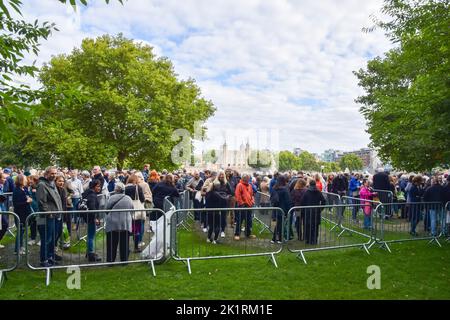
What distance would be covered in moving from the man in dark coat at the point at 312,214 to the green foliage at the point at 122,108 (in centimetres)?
1723

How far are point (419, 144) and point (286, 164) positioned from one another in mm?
160887

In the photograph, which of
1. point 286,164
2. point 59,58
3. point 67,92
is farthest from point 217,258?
point 286,164

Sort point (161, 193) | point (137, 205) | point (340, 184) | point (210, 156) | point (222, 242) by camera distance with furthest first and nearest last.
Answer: point (210, 156), point (340, 184), point (161, 193), point (222, 242), point (137, 205)

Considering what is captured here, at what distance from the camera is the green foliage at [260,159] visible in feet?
381

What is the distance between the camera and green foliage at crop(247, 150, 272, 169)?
11612cm

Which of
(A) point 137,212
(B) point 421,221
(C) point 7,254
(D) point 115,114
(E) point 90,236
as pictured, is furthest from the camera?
(D) point 115,114

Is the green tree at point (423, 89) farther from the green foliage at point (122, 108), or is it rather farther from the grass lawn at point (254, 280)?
the green foliage at point (122, 108)

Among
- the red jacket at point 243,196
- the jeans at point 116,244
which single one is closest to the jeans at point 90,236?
the jeans at point 116,244

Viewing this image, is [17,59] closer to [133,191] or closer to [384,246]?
[133,191]

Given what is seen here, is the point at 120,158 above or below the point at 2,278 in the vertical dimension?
above

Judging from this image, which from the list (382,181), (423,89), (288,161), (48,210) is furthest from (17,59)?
(288,161)

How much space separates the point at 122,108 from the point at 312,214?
20.4 metres

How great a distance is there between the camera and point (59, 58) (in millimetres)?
31438

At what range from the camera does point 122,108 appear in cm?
2619
